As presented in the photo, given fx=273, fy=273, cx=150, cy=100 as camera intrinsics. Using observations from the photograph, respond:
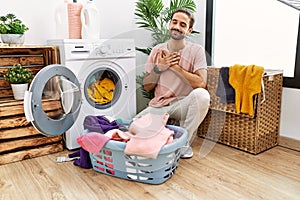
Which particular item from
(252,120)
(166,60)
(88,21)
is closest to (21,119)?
(88,21)

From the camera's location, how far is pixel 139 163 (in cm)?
154

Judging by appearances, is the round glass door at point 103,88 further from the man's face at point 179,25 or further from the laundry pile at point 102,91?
the man's face at point 179,25

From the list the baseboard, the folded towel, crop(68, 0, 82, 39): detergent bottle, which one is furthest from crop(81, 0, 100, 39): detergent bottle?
the baseboard

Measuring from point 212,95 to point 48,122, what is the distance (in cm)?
130

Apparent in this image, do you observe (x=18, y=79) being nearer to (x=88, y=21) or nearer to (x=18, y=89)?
(x=18, y=89)

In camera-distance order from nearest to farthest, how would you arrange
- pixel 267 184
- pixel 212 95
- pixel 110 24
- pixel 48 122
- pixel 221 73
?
pixel 267 184, pixel 48 122, pixel 221 73, pixel 212 95, pixel 110 24

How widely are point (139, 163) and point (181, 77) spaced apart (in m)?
0.74

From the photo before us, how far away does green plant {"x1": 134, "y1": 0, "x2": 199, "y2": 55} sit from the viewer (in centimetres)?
236

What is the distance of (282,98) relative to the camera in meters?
2.21

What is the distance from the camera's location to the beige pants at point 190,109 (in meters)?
1.93

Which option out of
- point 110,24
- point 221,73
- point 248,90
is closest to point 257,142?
point 248,90

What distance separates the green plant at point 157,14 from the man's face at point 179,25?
16.8 inches

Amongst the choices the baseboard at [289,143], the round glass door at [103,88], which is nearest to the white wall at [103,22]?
the baseboard at [289,143]

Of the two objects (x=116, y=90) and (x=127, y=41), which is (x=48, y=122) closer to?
(x=116, y=90)
